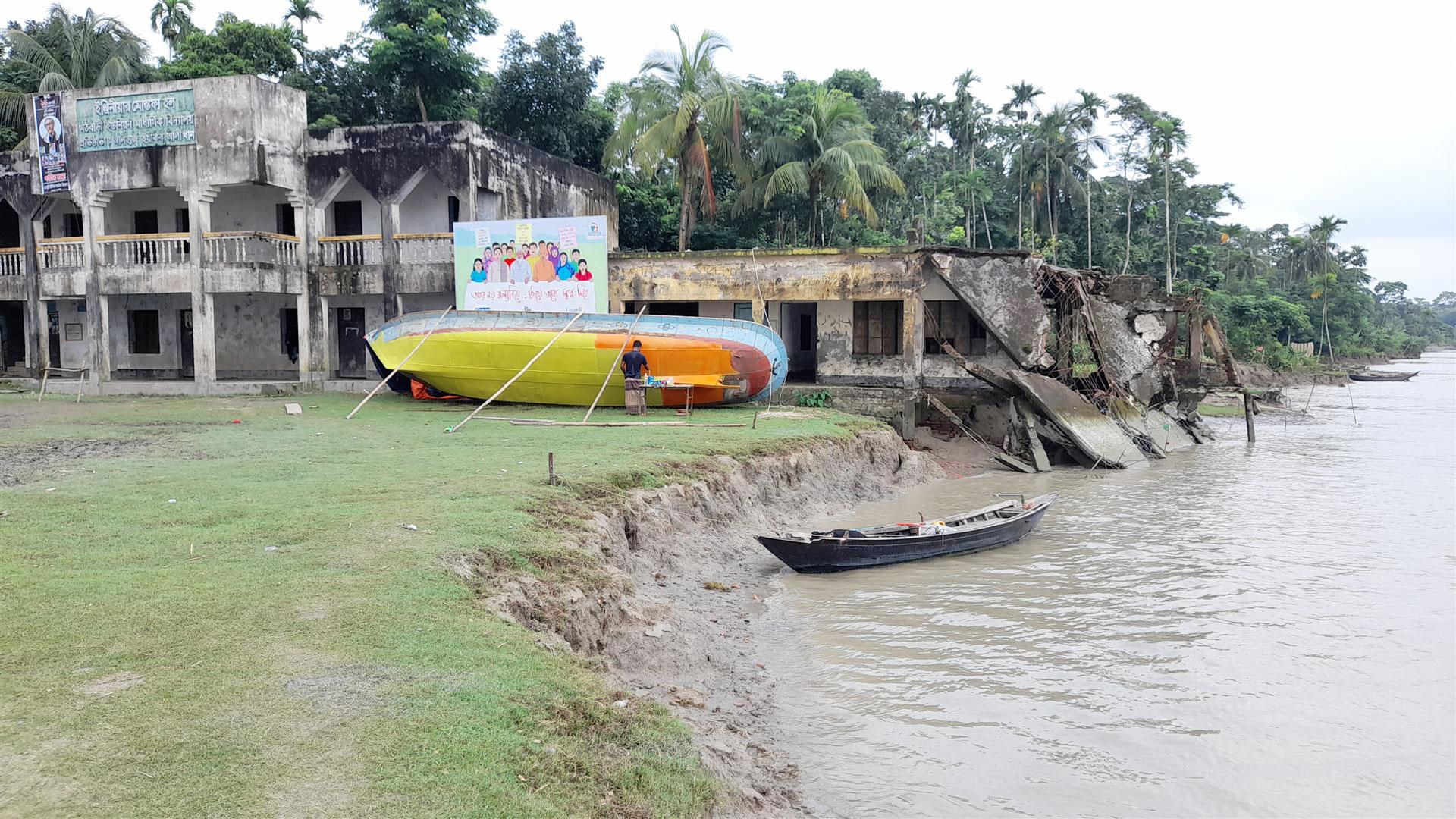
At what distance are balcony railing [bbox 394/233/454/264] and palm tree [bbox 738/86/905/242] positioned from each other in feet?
34.4

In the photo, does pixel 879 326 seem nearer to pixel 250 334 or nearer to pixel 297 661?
pixel 250 334

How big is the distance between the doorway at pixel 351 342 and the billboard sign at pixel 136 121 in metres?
5.76

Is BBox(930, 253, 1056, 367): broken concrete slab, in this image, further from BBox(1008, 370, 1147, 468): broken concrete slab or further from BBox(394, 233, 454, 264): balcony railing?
BBox(394, 233, 454, 264): balcony railing

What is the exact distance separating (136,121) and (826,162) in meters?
18.8

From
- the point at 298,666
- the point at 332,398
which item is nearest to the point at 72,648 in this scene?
the point at 298,666

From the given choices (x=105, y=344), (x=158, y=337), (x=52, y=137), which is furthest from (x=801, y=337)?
(x=52, y=137)

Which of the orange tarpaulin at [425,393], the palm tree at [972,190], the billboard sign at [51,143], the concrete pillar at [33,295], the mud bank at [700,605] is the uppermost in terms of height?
the palm tree at [972,190]

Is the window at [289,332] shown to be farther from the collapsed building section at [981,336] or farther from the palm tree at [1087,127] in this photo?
the palm tree at [1087,127]

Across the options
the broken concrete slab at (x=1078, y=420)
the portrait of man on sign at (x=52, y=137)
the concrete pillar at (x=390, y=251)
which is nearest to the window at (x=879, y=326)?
the broken concrete slab at (x=1078, y=420)

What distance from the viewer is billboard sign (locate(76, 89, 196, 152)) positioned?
73.8 feet

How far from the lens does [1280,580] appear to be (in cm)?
1148

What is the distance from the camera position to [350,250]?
78.5ft

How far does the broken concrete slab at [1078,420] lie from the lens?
66.0 ft

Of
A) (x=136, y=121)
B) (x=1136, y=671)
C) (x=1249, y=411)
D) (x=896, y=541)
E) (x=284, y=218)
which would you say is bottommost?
(x=1136, y=671)
